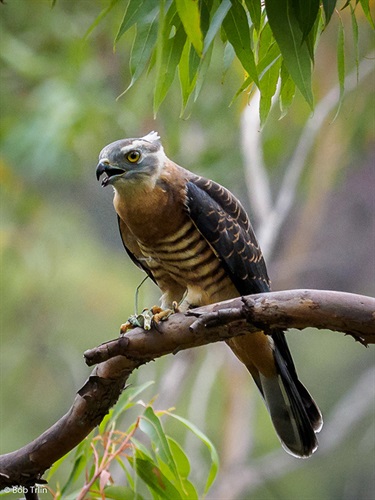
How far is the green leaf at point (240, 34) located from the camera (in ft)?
5.04

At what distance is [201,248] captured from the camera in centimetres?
235

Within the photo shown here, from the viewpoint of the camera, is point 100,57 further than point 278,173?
No

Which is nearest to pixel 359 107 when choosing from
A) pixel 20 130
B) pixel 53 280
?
pixel 20 130

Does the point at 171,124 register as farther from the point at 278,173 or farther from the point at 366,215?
the point at 366,215

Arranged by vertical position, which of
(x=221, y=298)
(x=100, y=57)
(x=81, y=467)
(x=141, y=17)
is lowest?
(x=81, y=467)

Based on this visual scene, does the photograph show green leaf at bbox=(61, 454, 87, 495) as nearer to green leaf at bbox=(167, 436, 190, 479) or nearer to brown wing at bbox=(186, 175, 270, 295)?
green leaf at bbox=(167, 436, 190, 479)

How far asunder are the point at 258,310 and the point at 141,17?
602mm

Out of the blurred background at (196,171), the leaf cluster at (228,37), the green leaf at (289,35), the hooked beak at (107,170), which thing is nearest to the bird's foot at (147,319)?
the hooked beak at (107,170)

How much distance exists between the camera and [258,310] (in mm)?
1597

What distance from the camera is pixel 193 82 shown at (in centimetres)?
166

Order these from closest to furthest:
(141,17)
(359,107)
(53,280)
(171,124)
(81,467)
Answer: (141,17) → (81,467) → (171,124) → (359,107) → (53,280)

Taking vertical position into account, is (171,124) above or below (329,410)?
above

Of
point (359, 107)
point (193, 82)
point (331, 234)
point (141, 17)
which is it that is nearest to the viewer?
point (141, 17)

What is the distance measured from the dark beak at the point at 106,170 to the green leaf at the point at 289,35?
858 mm
